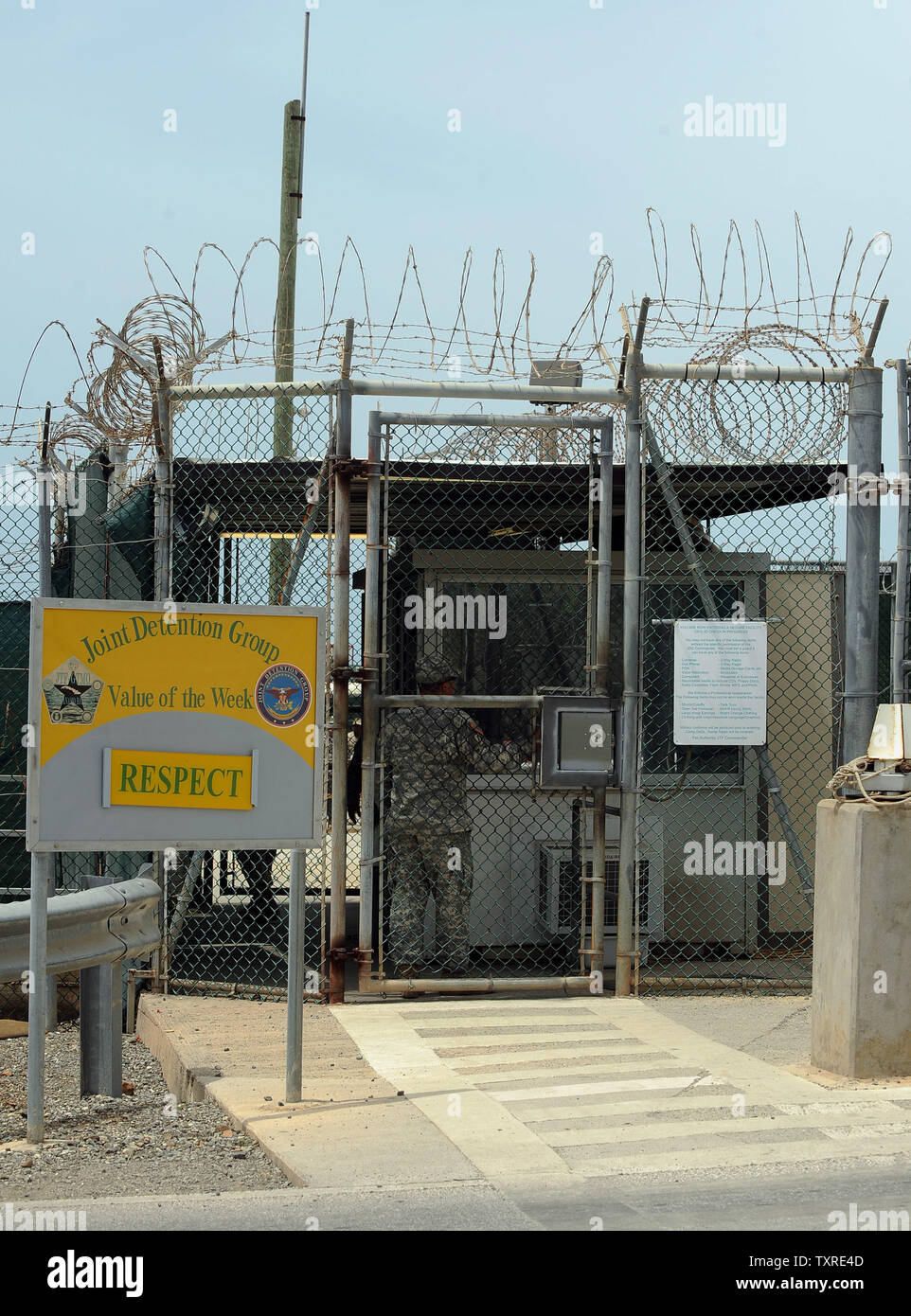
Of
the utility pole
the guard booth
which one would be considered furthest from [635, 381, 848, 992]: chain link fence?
the utility pole

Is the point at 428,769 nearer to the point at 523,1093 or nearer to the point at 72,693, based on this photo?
the point at 523,1093

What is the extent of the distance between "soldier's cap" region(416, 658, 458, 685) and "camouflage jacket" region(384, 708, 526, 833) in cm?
44

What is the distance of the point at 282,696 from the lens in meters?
5.98

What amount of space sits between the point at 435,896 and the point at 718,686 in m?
2.20

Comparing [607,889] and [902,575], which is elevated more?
[902,575]

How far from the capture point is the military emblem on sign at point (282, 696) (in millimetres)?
5961

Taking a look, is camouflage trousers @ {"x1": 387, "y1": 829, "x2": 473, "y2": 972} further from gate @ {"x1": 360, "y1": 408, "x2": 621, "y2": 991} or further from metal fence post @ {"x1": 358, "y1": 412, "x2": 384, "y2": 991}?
metal fence post @ {"x1": 358, "y1": 412, "x2": 384, "y2": 991}

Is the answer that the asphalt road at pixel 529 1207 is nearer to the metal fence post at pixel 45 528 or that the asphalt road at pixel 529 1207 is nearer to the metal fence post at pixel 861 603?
the metal fence post at pixel 45 528

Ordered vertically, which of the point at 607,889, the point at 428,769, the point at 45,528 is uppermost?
the point at 45,528

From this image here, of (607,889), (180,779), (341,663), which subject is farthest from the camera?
(607,889)

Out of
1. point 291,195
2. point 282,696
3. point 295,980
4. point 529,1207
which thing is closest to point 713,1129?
point 529,1207

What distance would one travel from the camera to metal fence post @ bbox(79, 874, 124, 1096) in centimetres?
643
